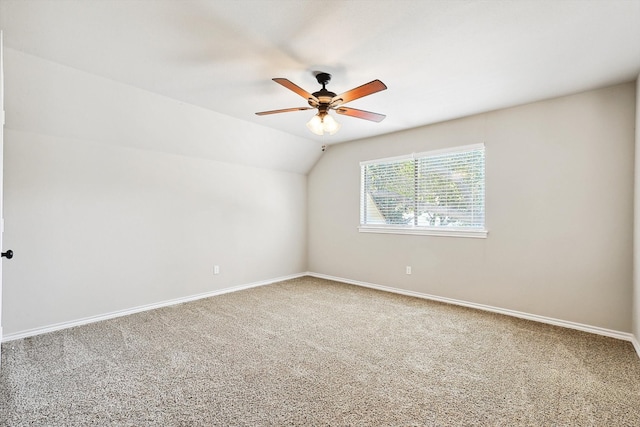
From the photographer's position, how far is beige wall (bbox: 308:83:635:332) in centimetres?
308

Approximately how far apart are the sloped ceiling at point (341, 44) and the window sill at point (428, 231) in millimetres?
1615

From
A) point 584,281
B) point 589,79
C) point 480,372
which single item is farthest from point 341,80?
point 584,281

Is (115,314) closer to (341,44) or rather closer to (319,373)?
(319,373)

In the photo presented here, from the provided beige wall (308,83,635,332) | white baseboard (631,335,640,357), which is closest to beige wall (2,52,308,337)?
beige wall (308,83,635,332)

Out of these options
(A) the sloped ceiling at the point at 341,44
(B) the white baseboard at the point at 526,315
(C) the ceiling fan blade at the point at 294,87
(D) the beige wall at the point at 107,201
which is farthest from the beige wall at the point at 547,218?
(D) the beige wall at the point at 107,201

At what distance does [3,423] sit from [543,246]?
4.71 metres

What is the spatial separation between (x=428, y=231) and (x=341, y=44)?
291 cm

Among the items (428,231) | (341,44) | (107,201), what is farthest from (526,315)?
(107,201)

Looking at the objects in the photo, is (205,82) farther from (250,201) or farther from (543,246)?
(543,246)

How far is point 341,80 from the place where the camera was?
9.68 feet

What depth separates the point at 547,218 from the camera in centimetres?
346

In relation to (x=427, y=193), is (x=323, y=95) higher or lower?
higher

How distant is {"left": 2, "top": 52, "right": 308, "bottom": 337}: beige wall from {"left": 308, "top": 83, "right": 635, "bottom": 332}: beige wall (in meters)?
2.75

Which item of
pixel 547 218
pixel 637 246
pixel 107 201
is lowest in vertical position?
pixel 637 246
